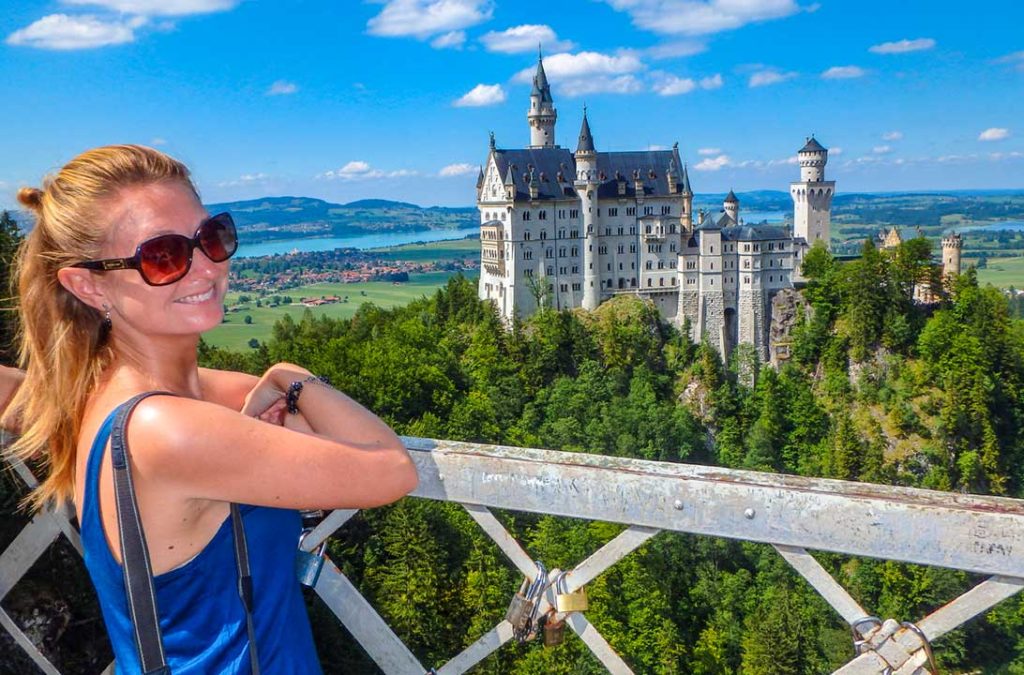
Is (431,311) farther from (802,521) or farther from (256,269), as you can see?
(802,521)

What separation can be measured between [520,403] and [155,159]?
4397 cm

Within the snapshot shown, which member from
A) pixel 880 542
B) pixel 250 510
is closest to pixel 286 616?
pixel 250 510

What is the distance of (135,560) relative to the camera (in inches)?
73.5

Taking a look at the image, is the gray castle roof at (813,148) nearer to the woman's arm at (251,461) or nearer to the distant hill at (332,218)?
the distant hill at (332,218)

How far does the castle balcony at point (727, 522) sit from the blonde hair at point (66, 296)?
844 millimetres

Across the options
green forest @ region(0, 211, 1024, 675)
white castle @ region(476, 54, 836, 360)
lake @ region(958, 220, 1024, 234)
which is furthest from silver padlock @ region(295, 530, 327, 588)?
lake @ region(958, 220, 1024, 234)

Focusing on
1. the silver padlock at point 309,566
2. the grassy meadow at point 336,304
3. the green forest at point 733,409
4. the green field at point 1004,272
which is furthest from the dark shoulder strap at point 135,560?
the green field at point 1004,272

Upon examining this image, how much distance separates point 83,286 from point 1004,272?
454 ft

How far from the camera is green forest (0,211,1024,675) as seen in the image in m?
24.8

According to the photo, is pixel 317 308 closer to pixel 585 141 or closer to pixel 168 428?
pixel 585 141

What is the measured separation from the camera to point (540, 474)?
99.4 inches

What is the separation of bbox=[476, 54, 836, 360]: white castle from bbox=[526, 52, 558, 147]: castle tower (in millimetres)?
2701

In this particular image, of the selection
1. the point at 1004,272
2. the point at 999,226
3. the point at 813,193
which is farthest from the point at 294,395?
the point at 999,226

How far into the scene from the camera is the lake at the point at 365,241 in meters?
88.0
